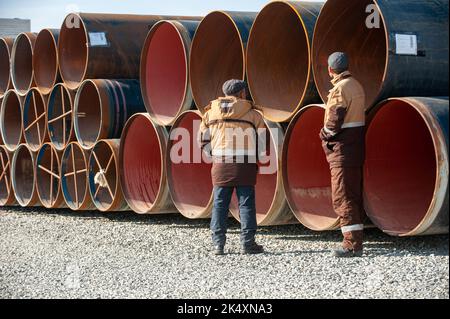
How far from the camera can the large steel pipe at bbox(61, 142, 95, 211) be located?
1144cm

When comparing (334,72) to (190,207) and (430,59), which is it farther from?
(190,207)

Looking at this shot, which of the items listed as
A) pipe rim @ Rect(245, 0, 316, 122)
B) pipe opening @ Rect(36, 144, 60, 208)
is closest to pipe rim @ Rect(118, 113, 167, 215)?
pipe rim @ Rect(245, 0, 316, 122)

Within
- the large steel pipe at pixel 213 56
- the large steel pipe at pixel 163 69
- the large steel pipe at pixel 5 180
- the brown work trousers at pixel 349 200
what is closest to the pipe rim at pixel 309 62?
the large steel pipe at pixel 213 56

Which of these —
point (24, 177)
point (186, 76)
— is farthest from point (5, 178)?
point (186, 76)

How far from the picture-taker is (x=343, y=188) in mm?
7012

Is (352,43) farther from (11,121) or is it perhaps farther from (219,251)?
(11,121)

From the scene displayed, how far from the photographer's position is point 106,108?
10.8 meters

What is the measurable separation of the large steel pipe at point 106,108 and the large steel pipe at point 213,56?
1.60m

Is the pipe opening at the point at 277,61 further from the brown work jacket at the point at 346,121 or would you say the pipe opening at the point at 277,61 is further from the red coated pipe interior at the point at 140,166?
the red coated pipe interior at the point at 140,166

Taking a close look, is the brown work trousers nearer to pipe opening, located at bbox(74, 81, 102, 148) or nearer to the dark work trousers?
the dark work trousers

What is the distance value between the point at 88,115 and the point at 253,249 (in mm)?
4863

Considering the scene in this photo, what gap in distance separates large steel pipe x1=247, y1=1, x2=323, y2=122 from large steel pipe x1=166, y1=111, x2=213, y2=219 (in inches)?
39.3

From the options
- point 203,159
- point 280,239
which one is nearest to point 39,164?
point 203,159

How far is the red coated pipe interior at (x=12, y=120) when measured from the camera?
1352 centimetres
